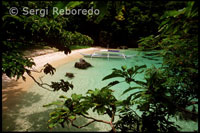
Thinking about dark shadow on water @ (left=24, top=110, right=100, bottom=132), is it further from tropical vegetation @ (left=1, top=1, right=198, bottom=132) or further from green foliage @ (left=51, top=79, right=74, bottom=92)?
tropical vegetation @ (left=1, top=1, right=198, bottom=132)

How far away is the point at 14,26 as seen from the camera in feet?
4.49

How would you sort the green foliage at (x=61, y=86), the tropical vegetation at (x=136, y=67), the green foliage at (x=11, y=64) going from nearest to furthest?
the tropical vegetation at (x=136, y=67) → the green foliage at (x=11, y=64) → the green foliage at (x=61, y=86)

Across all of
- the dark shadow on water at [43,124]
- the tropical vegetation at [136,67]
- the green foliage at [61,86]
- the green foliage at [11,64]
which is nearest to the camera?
the tropical vegetation at [136,67]

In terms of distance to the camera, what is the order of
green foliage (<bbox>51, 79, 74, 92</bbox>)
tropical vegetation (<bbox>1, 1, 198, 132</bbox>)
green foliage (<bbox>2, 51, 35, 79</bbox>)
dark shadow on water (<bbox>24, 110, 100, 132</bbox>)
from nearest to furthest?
tropical vegetation (<bbox>1, 1, 198, 132</bbox>) < green foliage (<bbox>2, 51, 35, 79</bbox>) < green foliage (<bbox>51, 79, 74, 92</bbox>) < dark shadow on water (<bbox>24, 110, 100, 132</bbox>)

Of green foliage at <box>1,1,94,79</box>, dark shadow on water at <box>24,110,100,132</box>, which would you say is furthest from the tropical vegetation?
dark shadow on water at <box>24,110,100,132</box>

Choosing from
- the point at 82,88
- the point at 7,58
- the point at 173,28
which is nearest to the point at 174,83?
the point at 173,28

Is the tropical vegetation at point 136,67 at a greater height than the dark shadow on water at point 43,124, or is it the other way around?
the tropical vegetation at point 136,67

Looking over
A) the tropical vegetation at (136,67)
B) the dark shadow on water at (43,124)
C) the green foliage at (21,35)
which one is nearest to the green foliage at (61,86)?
the tropical vegetation at (136,67)

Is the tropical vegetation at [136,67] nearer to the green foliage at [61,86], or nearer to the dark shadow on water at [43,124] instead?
the green foliage at [61,86]

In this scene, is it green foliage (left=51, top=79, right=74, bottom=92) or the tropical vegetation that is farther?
green foliage (left=51, top=79, right=74, bottom=92)

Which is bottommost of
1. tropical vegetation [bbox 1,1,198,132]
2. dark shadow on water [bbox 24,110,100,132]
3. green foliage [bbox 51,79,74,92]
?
dark shadow on water [bbox 24,110,100,132]

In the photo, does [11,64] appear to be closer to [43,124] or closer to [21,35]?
[21,35]

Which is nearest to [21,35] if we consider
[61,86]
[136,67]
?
[61,86]

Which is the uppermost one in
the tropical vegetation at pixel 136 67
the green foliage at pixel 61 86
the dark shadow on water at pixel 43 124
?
the tropical vegetation at pixel 136 67
